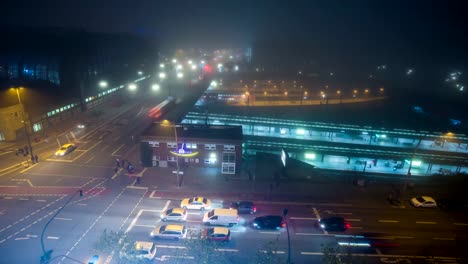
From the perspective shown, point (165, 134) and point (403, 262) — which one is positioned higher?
point (165, 134)

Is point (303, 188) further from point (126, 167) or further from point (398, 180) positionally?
point (126, 167)

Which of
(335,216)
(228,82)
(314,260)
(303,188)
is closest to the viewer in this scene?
(314,260)

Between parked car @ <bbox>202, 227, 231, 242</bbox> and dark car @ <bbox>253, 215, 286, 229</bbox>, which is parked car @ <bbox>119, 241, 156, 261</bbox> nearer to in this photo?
parked car @ <bbox>202, 227, 231, 242</bbox>

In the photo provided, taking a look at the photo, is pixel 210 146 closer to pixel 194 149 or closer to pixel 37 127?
pixel 194 149

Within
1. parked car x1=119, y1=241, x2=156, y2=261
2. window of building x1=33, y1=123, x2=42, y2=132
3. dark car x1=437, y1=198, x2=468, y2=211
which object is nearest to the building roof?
parked car x1=119, y1=241, x2=156, y2=261

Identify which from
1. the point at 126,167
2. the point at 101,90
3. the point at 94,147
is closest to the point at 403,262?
the point at 126,167

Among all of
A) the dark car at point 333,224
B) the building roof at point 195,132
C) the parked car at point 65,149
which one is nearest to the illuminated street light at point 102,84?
the parked car at point 65,149
